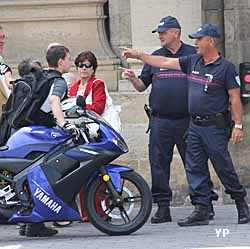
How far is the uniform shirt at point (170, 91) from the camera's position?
34.5 ft

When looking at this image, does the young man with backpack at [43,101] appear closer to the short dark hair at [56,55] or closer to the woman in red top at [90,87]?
the short dark hair at [56,55]

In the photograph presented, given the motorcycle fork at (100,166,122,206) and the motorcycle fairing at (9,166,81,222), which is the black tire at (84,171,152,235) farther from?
the motorcycle fairing at (9,166,81,222)

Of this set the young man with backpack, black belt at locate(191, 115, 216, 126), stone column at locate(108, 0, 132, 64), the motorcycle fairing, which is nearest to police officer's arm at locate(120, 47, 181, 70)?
black belt at locate(191, 115, 216, 126)

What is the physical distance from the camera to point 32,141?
32.0ft

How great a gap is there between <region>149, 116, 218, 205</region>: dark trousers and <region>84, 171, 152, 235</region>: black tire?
90cm

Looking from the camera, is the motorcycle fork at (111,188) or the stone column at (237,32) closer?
the motorcycle fork at (111,188)

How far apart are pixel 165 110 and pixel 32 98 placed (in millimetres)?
1345

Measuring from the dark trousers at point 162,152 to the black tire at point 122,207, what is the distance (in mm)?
899

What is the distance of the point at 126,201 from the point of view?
9.84 meters

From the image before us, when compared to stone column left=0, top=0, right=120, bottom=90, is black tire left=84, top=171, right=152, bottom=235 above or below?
below

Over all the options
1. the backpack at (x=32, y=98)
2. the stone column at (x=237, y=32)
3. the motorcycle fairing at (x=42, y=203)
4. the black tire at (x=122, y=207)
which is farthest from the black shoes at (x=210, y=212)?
the backpack at (x=32, y=98)

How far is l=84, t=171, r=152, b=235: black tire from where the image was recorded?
32.0 feet

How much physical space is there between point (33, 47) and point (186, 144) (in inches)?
111

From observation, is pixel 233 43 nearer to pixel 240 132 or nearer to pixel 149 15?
pixel 149 15
